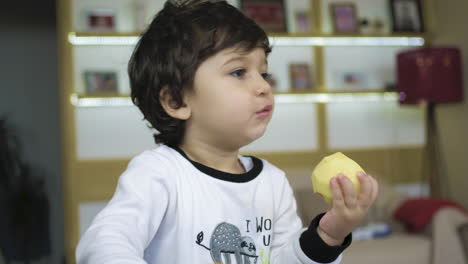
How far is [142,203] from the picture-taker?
89 centimetres

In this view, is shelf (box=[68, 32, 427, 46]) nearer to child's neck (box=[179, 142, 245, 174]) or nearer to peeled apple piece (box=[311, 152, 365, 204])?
child's neck (box=[179, 142, 245, 174])

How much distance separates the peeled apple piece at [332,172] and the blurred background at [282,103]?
2.41 metres

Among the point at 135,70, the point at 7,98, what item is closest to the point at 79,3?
the point at 7,98

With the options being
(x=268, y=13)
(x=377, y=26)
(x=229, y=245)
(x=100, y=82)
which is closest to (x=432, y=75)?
(x=377, y=26)

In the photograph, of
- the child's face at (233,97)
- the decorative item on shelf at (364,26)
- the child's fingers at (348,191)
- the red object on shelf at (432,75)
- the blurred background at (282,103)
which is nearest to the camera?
the child's fingers at (348,191)

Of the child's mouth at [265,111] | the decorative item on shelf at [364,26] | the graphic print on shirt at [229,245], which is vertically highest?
the decorative item on shelf at [364,26]

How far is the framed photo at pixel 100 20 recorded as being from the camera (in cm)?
400

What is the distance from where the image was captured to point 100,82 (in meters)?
3.98

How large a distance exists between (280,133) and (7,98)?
8.24 feet

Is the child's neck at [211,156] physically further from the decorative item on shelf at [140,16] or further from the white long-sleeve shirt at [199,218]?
the decorative item on shelf at [140,16]

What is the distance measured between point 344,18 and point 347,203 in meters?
3.91

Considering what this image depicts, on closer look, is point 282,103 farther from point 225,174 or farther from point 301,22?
point 225,174

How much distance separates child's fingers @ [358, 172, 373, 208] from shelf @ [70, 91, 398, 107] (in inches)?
129

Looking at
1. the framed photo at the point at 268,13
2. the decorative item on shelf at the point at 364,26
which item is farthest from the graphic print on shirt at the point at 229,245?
the decorative item on shelf at the point at 364,26
